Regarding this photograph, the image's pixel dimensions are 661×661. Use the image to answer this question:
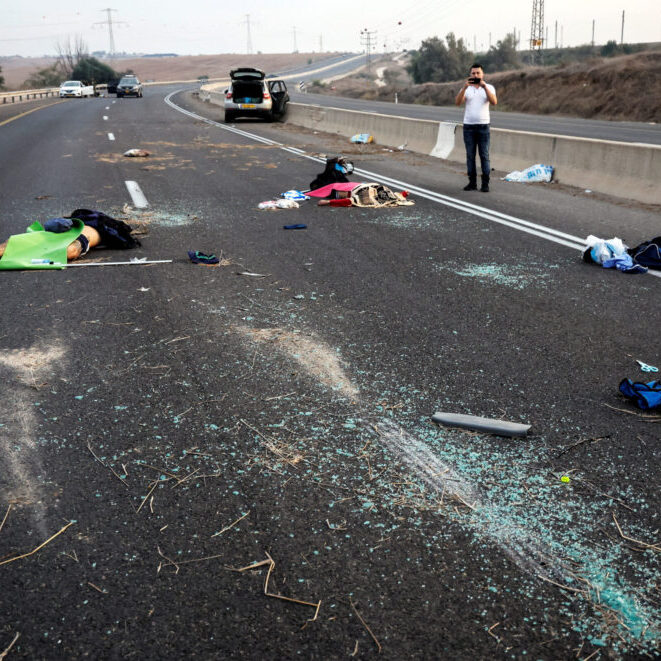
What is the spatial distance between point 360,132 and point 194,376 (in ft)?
63.9

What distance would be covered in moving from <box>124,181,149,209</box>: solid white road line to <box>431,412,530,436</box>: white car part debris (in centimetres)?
764

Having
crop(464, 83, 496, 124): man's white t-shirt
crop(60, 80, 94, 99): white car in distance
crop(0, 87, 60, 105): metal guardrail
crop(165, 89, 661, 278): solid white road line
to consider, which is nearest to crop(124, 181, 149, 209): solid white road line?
crop(165, 89, 661, 278): solid white road line

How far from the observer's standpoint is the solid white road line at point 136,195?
411 inches

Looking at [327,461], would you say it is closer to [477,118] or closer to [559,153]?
[477,118]

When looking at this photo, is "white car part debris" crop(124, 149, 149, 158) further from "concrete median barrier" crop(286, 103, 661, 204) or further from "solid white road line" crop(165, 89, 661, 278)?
"concrete median barrier" crop(286, 103, 661, 204)

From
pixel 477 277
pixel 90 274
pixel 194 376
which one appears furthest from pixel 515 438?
pixel 90 274

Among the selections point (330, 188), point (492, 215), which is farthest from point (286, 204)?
point (492, 215)

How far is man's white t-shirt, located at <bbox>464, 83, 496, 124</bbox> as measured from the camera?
11.9 m

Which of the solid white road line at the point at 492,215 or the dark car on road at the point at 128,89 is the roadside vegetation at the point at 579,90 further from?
the solid white road line at the point at 492,215

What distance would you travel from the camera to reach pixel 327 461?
3.32 m

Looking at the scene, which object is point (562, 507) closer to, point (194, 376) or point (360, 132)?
point (194, 376)

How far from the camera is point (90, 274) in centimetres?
670

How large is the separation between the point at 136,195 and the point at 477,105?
228 inches

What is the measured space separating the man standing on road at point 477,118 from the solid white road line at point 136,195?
5.31m
